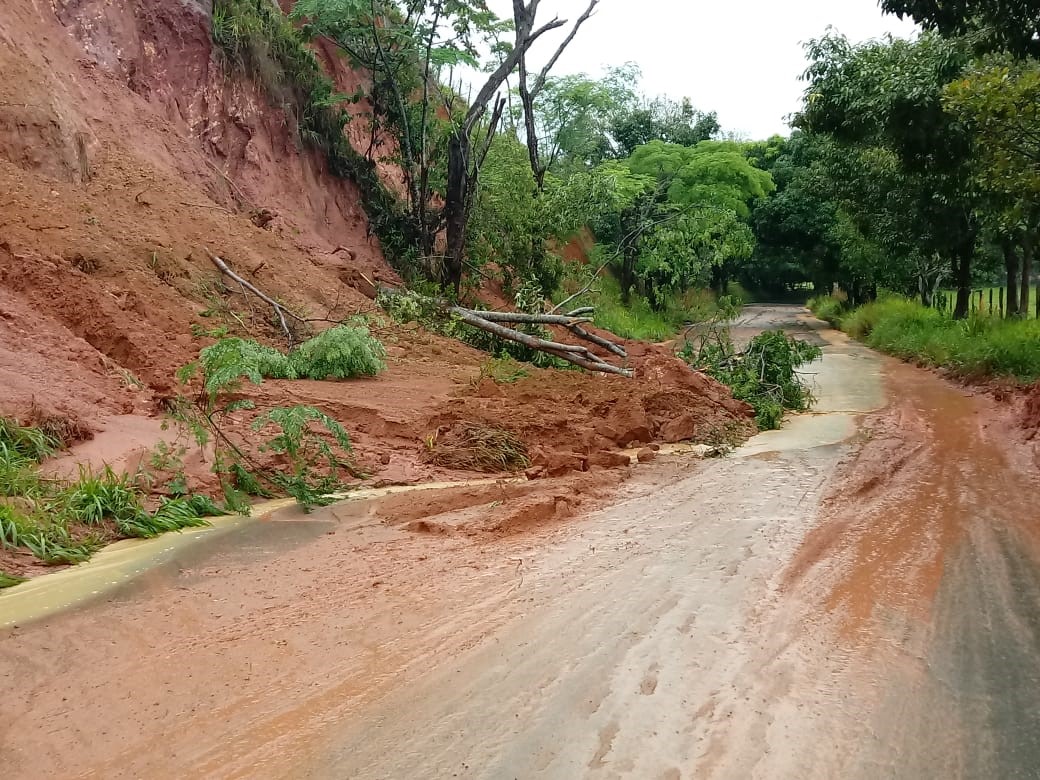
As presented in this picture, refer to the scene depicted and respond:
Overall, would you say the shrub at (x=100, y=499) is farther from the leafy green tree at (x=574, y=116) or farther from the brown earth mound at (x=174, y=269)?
the leafy green tree at (x=574, y=116)

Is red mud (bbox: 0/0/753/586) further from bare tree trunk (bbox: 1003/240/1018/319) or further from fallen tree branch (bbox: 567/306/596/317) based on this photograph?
bare tree trunk (bbox: 1003/240/1018/319)

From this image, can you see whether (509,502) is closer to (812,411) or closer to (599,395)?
(599,395)

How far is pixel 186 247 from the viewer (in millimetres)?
11258

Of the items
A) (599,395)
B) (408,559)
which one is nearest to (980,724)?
(408,559)

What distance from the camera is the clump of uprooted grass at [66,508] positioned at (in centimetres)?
518

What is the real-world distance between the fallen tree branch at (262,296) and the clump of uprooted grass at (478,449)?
3681mm

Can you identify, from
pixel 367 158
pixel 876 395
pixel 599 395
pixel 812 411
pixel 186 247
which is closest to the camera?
pixel 599 395

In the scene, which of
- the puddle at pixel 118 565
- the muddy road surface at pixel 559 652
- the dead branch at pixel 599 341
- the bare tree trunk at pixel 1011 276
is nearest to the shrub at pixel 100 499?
the puddle at pixel 118 565

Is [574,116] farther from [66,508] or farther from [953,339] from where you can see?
[66,508]

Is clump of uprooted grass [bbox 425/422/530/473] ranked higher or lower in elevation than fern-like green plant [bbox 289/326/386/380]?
lower

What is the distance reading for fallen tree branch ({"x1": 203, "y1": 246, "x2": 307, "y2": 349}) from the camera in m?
11.0

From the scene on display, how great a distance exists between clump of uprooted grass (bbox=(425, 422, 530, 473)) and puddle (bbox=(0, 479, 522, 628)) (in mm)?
1245

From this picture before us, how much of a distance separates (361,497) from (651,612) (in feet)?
10.5

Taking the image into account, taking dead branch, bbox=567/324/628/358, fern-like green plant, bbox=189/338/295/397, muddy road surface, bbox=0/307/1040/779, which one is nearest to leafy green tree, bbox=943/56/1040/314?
muddy road surface, bbox=0/307/1040/779
